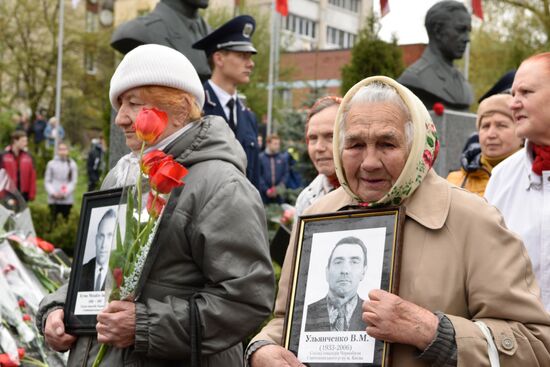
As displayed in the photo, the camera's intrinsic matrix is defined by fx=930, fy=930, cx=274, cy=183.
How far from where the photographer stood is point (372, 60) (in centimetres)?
1603

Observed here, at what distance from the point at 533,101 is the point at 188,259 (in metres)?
1.59

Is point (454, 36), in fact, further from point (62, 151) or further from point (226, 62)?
point (62, 151)

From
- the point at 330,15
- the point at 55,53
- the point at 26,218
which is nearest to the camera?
the point at 26,218

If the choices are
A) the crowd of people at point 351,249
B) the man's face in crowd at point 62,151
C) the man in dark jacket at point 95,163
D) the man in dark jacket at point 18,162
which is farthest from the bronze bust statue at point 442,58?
the man in dark jacket at point 95,163

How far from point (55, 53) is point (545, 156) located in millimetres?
35726

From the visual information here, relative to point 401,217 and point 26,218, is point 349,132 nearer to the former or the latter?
point 401,217

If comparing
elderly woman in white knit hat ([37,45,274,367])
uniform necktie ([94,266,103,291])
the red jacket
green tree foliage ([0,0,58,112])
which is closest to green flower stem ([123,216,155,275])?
elderly woman in white knit hat ([37,45,274,367])

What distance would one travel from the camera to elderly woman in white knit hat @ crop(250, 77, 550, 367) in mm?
2547

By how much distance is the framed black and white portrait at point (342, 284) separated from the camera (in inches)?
103

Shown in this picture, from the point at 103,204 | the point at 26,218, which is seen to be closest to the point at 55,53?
the point at 26,218

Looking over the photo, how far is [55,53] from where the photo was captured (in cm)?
3781

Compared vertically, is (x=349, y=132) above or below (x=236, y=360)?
above

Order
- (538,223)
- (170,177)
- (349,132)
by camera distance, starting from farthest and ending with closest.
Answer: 1. (538,223)
2. (170,177)
3. (349,132)

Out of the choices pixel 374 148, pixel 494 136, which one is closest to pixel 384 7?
pixel 494 136
